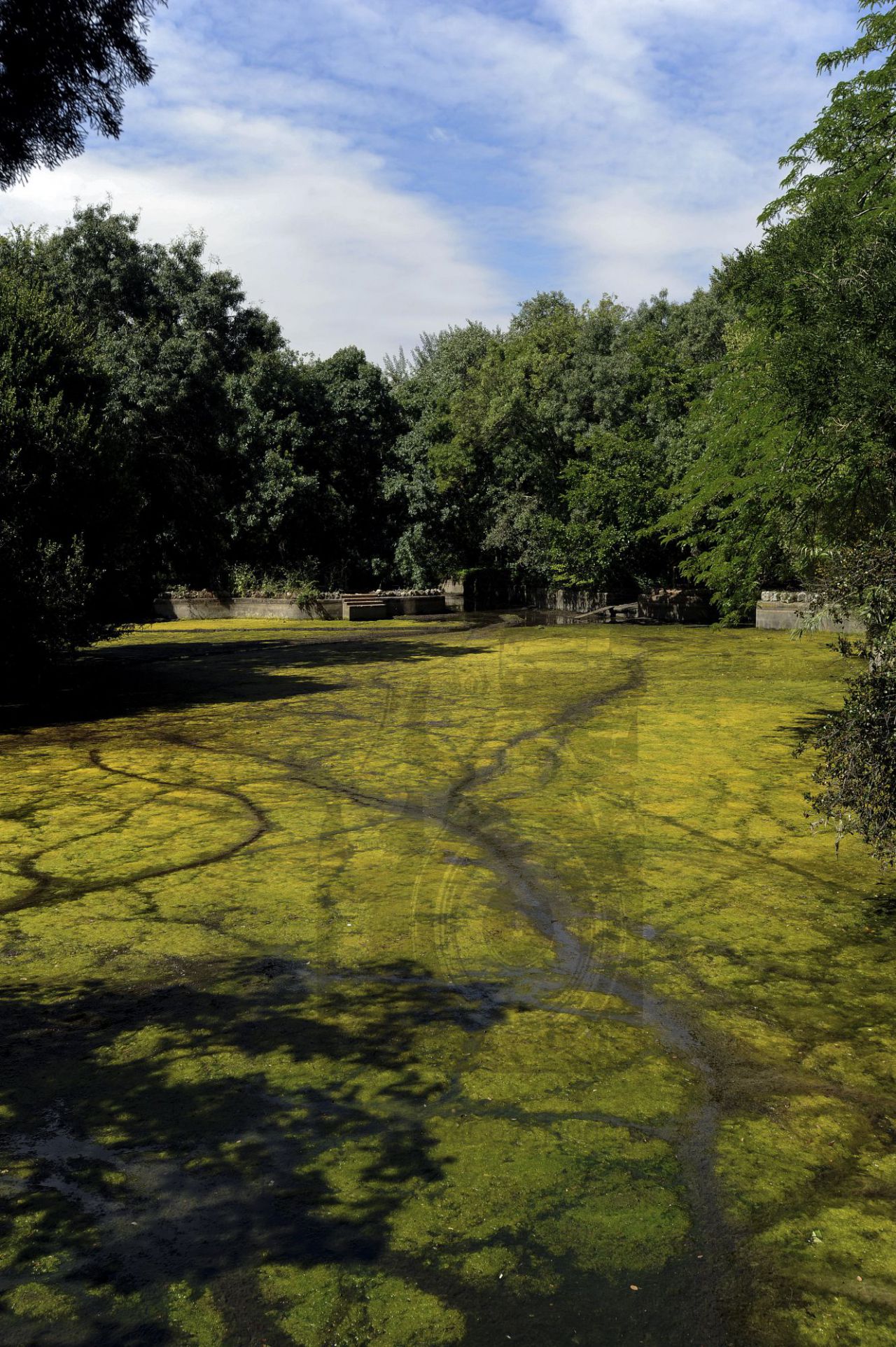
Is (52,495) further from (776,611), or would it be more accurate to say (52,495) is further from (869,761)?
(776,611)

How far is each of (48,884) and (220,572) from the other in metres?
29.2

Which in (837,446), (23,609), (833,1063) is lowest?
(833,1063)

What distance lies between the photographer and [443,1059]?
→ 5020 mm

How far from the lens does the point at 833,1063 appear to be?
4969 mm

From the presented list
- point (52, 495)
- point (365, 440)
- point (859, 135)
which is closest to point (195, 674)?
point (52, 495)

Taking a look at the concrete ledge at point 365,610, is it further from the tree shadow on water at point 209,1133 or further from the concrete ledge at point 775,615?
the tree shadow on water at point 209,1133

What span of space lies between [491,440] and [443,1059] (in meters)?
30.5

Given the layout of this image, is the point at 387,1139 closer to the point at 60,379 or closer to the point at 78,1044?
the point at 78,1044

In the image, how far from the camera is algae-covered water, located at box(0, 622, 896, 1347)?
11.3ft

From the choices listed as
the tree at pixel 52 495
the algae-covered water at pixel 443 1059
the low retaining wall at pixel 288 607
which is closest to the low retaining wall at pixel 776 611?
the low retaining wall at pixel 288 607

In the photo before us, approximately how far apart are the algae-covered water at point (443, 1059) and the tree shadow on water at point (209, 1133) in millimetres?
16

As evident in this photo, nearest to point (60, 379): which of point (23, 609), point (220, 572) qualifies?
point (23, 609)

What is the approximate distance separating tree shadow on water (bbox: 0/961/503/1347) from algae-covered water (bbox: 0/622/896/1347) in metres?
0.02

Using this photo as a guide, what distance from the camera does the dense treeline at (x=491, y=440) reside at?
8500 millimetres
